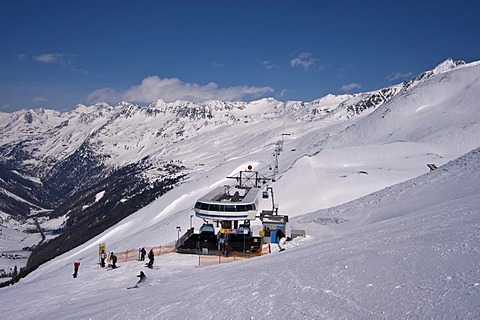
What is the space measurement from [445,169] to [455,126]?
71.8 meters

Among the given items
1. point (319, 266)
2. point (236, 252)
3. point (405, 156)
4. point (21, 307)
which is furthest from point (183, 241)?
point (405, 156)

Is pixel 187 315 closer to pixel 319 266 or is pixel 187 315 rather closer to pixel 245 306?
pixel 245 306

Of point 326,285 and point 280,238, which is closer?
point 326,285

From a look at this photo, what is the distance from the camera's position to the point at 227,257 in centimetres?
2925

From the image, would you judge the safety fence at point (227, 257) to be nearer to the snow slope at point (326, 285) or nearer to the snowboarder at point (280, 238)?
the snowboarder at point (280, 238)

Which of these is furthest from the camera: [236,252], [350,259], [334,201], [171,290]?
[334,201]

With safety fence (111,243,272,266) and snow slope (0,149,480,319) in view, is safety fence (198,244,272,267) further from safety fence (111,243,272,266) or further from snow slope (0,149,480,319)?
snow slope (0,149,480,319)

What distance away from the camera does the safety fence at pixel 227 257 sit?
27938 mm

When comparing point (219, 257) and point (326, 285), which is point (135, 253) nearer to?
point (219, 257)

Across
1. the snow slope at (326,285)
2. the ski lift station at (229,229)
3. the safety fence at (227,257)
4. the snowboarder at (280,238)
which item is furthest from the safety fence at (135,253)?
the snowboarder at (280,238)

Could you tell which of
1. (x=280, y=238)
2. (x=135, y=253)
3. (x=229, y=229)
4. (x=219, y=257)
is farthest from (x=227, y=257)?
(x=229, y=229)

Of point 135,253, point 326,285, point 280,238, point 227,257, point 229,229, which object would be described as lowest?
point 326,285

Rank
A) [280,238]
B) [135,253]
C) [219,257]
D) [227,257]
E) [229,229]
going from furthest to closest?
[229,229], [135,253], [280,238], [227,257], [219,257]

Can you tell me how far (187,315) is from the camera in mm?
14070
